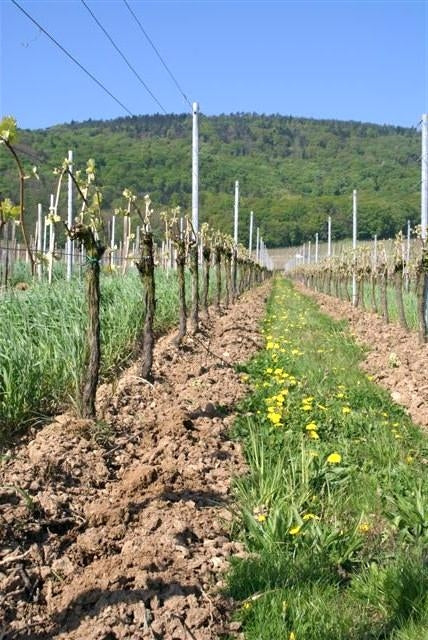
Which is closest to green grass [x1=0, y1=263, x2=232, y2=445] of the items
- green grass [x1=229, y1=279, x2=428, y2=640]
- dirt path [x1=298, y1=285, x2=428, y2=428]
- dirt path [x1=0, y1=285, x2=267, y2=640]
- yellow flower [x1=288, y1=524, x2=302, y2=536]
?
dirt path [x1=0, y1=285, x2=267, y2=640]

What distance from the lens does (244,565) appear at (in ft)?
10.8

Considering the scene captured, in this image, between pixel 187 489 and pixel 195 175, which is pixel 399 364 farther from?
pixel 195 175

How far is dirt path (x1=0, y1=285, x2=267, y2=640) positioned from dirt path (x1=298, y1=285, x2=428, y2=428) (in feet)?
6.99

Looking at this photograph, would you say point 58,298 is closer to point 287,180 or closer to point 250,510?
point 250,510

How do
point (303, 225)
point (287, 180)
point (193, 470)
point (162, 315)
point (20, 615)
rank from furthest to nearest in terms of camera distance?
point (287, 180) < point (303, 225) < point (162, 315) < point (193, 470) < point (20, 615)

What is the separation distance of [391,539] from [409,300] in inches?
752

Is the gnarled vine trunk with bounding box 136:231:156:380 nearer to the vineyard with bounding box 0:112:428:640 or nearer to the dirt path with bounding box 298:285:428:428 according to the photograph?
the vineyard with bounding box 0:112:428:640

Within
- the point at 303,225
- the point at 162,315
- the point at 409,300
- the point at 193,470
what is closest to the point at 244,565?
the point at 193,470

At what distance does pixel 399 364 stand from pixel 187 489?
5.51 m

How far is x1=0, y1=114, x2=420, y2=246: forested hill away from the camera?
125ft

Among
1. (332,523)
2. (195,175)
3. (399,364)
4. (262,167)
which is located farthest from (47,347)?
(262,167)

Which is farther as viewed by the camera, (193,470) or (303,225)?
(303,225)

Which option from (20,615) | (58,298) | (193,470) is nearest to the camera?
(20,615)

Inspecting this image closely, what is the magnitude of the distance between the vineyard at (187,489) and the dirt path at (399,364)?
5cm
